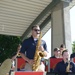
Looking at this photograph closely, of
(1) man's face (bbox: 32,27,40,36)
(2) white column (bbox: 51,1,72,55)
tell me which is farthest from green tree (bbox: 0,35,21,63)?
(1) man's face (bbox: 32,27,40,36)

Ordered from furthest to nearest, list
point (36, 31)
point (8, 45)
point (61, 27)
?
point (8, 45)
point (61, 27)
point (36, 31)

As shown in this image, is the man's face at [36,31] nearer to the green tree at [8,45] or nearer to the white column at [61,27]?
the white column at [61,27]

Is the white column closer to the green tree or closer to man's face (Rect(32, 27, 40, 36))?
man's face (Rect(32, 27, 40, 36))

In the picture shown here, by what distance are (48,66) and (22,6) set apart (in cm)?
822

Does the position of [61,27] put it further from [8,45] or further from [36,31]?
[8,45]

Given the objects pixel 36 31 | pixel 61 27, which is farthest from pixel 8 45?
pixel 36 31

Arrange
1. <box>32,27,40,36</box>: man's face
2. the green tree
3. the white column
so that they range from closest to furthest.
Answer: <box>32,27,40,36</box>: man's face, the white column, the green tree

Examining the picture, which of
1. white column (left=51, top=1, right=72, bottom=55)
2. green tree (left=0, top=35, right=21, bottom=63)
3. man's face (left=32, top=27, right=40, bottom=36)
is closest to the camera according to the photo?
man's face (left=32, top=27, right=40, bottom=36)

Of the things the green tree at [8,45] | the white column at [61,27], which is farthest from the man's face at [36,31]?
the green tree at [8,45]

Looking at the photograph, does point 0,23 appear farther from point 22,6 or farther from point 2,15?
point 22,6

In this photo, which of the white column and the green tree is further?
the green tree

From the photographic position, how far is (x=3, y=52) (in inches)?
999

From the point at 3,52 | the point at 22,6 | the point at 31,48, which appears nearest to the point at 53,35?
the point at 22,6

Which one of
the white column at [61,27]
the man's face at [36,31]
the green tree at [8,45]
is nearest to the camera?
the man's face at [36,31]
